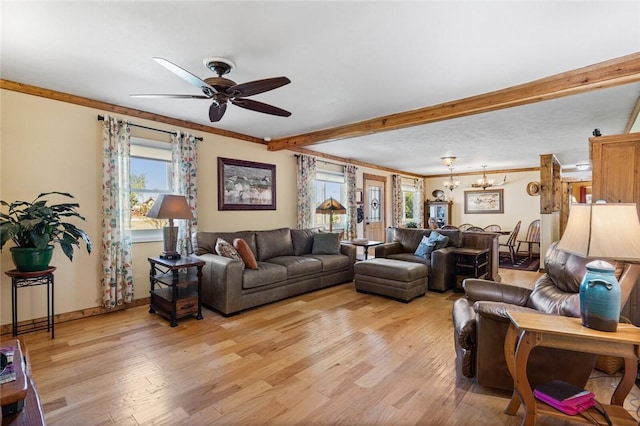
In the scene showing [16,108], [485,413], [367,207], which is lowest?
[485,413]

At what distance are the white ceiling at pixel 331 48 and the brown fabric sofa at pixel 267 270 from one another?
1877mm

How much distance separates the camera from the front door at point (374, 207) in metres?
8.02

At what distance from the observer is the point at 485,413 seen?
1.93 meters

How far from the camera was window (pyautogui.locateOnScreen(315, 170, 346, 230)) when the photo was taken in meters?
6.83

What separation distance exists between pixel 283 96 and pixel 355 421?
305cm

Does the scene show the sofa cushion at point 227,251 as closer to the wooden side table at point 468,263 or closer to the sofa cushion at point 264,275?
the sofa cushion at point 264,275

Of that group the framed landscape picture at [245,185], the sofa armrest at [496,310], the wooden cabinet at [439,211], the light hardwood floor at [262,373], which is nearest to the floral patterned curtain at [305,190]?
the framed landscape picture at [245,185]

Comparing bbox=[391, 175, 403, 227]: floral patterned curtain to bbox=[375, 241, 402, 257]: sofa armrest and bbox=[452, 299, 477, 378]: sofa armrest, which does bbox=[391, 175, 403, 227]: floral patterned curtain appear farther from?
bbox=[452, 299, 477, 378]: sofa armrest

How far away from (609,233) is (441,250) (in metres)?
3.27

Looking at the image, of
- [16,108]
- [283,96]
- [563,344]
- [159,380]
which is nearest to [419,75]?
[283,96]

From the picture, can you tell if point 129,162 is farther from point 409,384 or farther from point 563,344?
point 563,344

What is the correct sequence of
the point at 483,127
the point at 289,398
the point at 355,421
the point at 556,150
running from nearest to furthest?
the point at 355,421 → the point at 289,398 → the point at 483,127 → the point at 556,150

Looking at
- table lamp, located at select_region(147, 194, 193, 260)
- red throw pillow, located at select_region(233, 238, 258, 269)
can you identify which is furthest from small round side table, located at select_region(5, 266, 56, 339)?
red throw pillow, located at select_region(233, 238, 258, 269)

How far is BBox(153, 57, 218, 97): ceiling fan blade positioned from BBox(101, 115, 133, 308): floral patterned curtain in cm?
182
